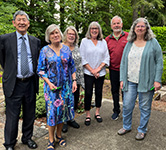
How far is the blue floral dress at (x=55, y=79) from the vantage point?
261 cm

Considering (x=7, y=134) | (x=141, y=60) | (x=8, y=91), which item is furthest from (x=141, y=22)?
(x=7, y=134)

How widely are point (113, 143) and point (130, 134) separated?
→ 1.49ft

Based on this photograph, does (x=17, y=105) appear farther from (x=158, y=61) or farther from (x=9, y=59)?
(x=158, y=61)

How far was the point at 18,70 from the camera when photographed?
2.59 metres

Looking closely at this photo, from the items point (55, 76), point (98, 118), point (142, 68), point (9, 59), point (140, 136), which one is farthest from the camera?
point (98, 118)

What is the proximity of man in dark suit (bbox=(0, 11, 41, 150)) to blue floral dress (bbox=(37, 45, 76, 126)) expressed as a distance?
0.64ft

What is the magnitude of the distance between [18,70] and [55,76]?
0.53 m

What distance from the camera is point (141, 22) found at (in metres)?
2.79

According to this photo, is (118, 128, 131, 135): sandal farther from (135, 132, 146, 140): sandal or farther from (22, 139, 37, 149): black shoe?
(22, 139, 37, 149): black shoe

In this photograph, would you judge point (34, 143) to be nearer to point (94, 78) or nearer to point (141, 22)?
point (94, 78)

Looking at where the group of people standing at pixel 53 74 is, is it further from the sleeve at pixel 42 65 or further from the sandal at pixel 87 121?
the sandal at pixel 87 121

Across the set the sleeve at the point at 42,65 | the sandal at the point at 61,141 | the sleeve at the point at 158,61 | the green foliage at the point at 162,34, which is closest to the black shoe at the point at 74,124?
the sandal at the point at 61,141

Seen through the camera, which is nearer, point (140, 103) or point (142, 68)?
point (142, 68)

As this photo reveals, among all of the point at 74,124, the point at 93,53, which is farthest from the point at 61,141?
the point at 93,53
